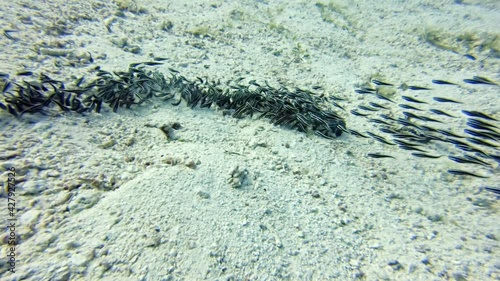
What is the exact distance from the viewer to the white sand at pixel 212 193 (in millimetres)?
2422

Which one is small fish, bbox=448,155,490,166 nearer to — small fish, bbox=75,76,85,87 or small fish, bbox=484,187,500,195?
small fish, bbox=484,187,500,195

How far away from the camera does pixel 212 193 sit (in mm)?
3119

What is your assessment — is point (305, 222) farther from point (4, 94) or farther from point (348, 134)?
point (4, 94)

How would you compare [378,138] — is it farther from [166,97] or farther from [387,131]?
[166,97]

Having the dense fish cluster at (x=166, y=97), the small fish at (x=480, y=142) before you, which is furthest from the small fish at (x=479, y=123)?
the dense fish cluster at (x=166, y=97)

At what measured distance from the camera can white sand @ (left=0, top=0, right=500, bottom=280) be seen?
2.42 meters

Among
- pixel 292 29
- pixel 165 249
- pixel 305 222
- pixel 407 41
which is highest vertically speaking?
pixel 407 41

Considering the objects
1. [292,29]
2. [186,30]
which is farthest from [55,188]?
[292,29]

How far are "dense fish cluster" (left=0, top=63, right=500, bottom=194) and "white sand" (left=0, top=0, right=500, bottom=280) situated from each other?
0.69 ft

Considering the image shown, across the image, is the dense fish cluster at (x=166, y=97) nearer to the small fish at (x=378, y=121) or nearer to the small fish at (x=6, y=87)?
the small fish at (x=6, y=87)

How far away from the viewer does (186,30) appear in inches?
296

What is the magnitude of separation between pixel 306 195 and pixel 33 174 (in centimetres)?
339

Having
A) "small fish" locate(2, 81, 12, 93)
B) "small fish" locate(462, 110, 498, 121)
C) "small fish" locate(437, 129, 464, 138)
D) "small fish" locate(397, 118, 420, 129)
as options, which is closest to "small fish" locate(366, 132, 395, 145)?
"small fish" locate(397, 118, 420, 129)

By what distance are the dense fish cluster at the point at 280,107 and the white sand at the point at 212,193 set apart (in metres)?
0.21
